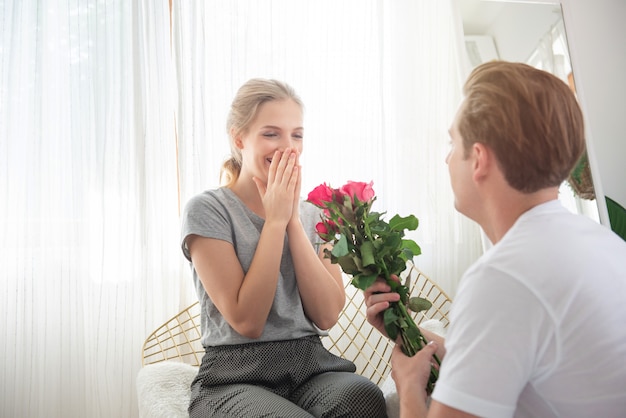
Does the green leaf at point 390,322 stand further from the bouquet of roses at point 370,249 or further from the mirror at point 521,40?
the mirror at point 521,40

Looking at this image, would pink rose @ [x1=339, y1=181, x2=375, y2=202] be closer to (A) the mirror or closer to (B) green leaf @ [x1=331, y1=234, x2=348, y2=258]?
(B) green leaf @ [x1=331, y1=234, x2=348, y2=258]

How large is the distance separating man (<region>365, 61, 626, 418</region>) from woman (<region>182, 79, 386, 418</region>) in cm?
53

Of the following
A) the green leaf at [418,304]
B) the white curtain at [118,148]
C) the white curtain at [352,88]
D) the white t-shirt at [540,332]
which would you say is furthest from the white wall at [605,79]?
the white t-shirt at [540,332]

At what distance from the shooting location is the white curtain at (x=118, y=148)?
2365 mm

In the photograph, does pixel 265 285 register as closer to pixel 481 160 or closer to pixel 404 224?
pixel 404 224

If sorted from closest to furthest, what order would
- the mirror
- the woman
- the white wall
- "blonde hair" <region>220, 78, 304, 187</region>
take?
the woman
"blonde hair" <region>220, 78, 304, 187</region>
the mirror
the white wall

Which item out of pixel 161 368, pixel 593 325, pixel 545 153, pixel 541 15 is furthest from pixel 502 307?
pixel 541 15

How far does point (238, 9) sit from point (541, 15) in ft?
4.91

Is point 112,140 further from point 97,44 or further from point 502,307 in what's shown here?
point 502,307

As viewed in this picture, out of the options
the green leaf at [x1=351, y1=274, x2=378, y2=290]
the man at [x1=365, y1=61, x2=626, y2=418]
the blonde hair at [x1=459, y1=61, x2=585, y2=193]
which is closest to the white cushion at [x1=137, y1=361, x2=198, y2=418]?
the green leaf at [x1=351, y1=274, x2=378, y2=290]

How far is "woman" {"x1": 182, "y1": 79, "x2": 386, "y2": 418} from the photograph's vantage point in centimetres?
141

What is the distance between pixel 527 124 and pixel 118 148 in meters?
1.94

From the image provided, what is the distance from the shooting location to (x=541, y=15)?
3.02 meters

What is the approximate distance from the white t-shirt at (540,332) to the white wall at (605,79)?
98.0 inches
